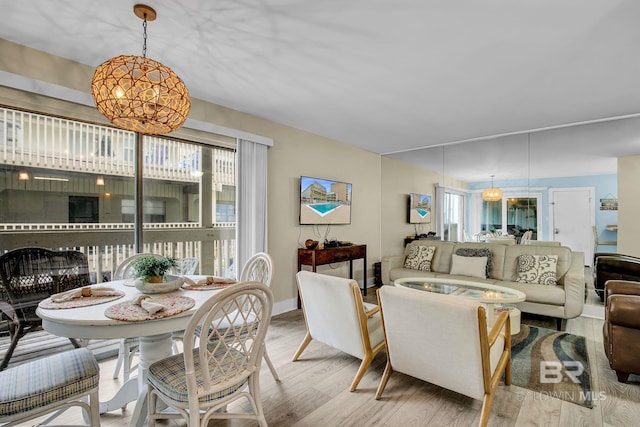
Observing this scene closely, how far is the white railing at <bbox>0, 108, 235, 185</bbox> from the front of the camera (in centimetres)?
241

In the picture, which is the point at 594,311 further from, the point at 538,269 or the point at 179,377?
the point at 179,377

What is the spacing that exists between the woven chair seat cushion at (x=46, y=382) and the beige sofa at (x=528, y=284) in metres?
3.92

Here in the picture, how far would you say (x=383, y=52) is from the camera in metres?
2.36

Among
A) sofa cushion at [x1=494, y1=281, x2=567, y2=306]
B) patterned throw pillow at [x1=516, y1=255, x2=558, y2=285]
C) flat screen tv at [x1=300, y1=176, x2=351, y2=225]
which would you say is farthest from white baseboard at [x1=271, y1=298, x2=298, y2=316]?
patterned throw pillow at [x1=516, y1=255, x2=558, y2=285]

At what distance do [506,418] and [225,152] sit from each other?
3.54m

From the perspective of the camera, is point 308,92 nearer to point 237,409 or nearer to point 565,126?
point 237,409

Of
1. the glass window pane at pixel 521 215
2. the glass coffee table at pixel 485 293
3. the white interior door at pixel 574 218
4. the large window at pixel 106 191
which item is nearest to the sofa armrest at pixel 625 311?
the glass coffee table at pixel 485 293

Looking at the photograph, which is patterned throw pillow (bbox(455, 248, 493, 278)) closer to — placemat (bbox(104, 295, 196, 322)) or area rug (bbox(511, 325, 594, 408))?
area rug (bbox(511, 325, 594, 408))

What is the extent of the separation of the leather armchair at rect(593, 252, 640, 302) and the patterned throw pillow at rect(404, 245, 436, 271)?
1946 mm

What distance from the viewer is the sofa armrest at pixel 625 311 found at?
7.09 ft

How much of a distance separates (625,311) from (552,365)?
30.3 inches

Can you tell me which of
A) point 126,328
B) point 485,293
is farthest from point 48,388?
point 485,293

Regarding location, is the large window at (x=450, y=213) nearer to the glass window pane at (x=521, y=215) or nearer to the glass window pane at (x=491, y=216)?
the glass window pane at (x=491, y=216)

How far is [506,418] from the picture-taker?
1938 mm
